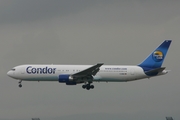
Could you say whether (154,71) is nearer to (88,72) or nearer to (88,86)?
(88,72)

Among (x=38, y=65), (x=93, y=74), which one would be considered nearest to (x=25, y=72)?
(x=38, y=65)

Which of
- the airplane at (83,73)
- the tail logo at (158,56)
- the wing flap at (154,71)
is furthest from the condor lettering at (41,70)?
the tail logo at (158,56)

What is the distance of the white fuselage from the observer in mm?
110562

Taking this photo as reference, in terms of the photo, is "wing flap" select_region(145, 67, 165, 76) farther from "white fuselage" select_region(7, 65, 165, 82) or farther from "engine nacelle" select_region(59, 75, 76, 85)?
"engine nacelle" select_region(59, 75, 76, 85)

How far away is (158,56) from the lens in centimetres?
11662

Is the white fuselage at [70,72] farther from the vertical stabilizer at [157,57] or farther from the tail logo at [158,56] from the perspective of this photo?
the tail logo at [158,56]

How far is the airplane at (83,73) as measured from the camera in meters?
110

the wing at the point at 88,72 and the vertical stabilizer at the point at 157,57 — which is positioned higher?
the vertical stabilizer at the point at 157,57

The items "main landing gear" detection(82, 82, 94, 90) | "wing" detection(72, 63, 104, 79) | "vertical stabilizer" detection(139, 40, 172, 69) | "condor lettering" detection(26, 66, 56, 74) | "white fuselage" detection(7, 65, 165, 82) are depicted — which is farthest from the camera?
"vertical stabilizer" detection(139, 40, 172, 69)

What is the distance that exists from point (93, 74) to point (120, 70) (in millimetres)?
4969

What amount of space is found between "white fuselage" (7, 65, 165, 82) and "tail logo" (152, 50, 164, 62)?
15.5ft

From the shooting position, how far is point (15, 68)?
113438 millimetres

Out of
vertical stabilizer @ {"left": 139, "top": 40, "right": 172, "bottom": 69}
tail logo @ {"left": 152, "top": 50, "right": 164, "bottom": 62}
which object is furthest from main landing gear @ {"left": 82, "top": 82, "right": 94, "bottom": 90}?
tail logo @ {"left": 152, "top": 50, "right": 164, "bottom": 62}

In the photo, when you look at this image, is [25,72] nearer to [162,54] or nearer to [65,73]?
[65,73]
